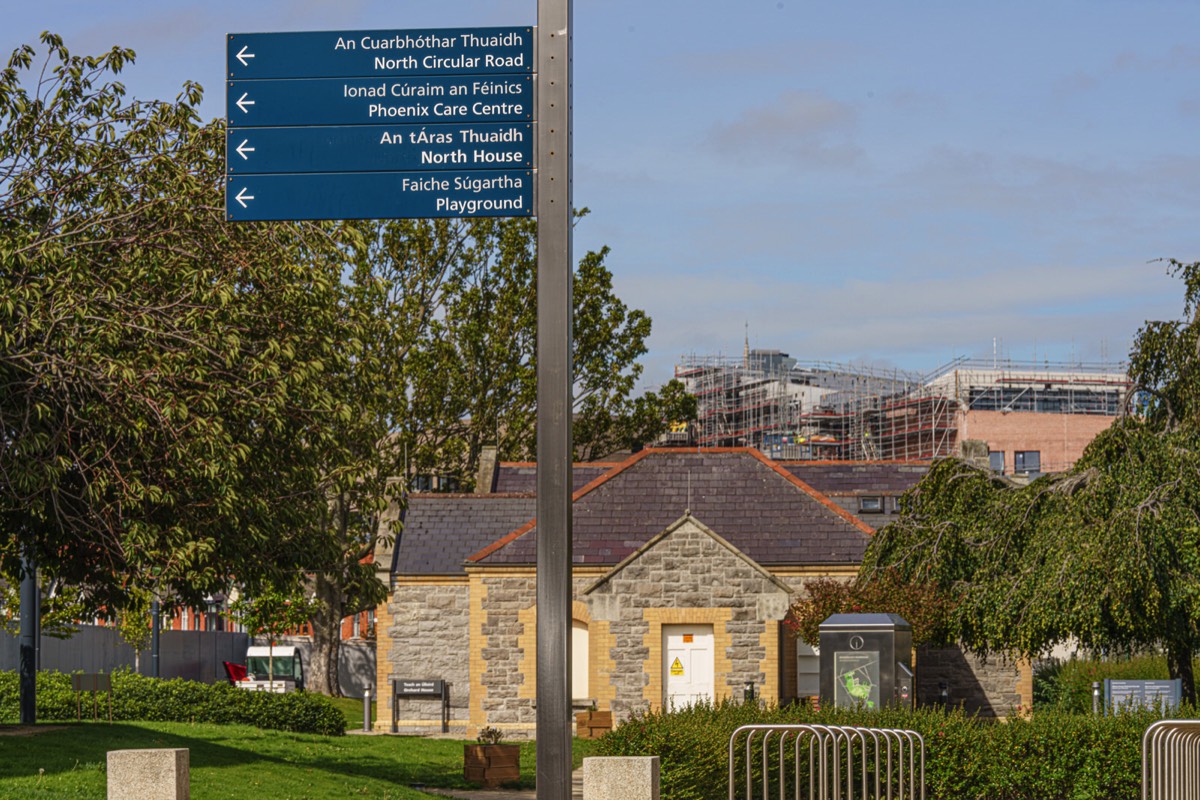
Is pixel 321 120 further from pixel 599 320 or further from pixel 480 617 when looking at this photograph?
pixel 599 320

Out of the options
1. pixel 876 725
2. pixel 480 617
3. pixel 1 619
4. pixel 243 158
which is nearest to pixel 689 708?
pixel 876 725

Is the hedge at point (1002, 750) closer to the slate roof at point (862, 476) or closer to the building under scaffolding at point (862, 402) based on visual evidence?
the slate roof at point (862, 476)

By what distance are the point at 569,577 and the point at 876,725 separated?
274 inches

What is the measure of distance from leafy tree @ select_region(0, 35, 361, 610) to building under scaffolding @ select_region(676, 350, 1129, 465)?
64.8 metres

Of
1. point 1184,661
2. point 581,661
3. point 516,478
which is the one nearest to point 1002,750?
point 1184,661

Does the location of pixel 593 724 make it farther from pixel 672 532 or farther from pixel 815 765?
pixel 815 765

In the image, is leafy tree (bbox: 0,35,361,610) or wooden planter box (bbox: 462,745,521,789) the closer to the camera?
leafy tree (bbox: 0,35,361,610)

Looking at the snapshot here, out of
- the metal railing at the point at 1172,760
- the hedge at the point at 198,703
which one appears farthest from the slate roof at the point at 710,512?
the metal railing at the point at 1172,760

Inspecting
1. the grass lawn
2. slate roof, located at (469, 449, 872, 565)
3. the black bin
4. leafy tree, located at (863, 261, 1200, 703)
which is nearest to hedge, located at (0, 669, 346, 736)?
the grass lawn

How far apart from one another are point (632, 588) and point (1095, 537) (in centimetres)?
1112

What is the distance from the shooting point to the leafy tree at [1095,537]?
67.9 ft

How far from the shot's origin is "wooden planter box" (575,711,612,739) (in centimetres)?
2931

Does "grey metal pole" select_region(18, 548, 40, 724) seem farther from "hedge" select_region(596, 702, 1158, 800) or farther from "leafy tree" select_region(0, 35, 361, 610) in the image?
"hedge" select_region(596, 702, 1158, 800)

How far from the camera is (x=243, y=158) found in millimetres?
10086
